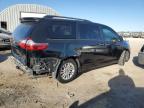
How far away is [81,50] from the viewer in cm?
623

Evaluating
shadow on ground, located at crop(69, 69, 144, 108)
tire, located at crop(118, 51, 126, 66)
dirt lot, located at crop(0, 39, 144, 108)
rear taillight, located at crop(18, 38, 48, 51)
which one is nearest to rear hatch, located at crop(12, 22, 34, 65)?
rear taillight, located at crop(18, 38, 48, 51)

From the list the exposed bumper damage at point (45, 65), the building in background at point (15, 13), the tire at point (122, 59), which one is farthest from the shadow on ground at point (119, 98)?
the building in background at point (15, 13)

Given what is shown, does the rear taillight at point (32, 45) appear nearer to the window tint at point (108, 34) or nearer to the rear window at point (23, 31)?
the rear window at point (23, 31)

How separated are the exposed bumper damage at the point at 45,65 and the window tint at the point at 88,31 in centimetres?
138

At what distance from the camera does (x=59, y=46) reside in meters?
5.58

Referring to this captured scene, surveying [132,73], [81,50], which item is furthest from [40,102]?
[132,73]

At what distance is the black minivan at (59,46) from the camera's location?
5.22m

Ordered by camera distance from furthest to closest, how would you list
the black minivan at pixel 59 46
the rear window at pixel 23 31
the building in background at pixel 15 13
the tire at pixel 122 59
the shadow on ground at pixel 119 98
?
A: the building in background at pixel 15 13 → the tire at pixel 122 59 → the rear window at pixel 23 31 → the black minivan at pixel 59 46 → the shadow on ground at pixel 119 98

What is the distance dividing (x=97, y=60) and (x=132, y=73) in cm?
153

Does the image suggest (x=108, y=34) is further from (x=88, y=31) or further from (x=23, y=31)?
(x=23, y=31)

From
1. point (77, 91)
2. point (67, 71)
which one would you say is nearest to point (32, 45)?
point (67, 71)

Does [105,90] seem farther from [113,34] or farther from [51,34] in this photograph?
[113,34]

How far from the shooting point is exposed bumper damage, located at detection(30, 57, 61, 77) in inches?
204

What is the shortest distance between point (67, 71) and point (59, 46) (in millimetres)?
887
